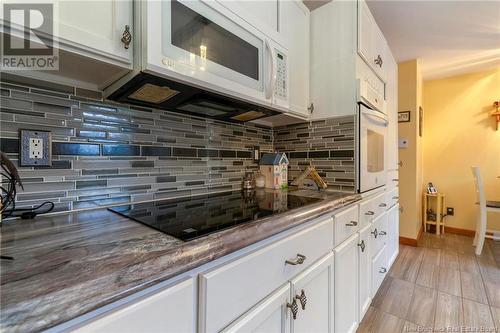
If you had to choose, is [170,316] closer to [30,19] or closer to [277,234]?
[277,234]

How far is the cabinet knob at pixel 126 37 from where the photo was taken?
2.32 feet

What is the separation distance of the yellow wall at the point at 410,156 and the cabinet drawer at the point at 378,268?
1.45 metres

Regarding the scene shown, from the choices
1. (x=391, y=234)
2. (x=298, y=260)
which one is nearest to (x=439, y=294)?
(x=391, y=234)

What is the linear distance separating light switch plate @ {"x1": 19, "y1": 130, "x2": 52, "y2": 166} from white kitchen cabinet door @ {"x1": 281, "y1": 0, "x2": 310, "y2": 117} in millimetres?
1149

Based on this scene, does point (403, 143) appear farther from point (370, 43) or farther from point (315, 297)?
point (315, 297)

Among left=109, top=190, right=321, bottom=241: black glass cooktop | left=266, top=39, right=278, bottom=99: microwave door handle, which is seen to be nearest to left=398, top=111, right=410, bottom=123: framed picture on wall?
left=266, top=39, right=278, bottom=99: microwave door handle

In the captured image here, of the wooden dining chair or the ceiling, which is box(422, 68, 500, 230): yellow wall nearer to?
the ceiling

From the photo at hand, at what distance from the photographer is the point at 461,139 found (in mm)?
3459

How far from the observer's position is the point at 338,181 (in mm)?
1519

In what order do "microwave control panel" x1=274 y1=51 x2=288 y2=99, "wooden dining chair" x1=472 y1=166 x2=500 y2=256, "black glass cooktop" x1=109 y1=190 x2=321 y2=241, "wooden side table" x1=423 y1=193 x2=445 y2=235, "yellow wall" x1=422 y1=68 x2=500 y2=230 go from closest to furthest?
"black glass cooktop" x1=109 y1=190 x2=321 y2=241, "microwave control panel" x1=274 y1=51 x2=288 y2=99, "wooden dining chair" x1=472 y1=166 x2=500 y2=256, "yellow wall" x1=422 y1=68 x2=500 y2=230, "wooden side table" x1=423 y1=193 x2=445 y2=235

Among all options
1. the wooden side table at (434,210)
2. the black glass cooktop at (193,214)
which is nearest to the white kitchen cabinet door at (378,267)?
the black glass cooktop at (193,214)

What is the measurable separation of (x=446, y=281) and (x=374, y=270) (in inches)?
38.0

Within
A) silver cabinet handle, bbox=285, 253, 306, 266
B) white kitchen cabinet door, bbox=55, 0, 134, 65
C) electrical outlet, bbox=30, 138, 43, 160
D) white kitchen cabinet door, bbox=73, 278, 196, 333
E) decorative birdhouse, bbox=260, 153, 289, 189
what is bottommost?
silver cabinet handle, bbox=285, 253, 306, 266

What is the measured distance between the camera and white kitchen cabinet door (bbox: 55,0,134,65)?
61cm
